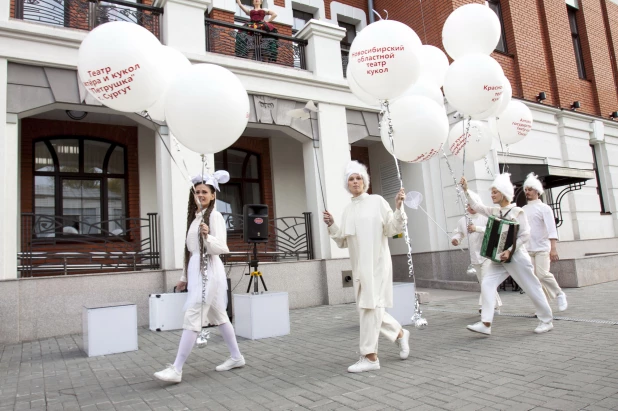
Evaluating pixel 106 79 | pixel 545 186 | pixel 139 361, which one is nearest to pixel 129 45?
pixel 106 79

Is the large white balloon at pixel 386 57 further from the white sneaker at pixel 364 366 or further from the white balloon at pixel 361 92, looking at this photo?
the white sneaker at pixel 364 366

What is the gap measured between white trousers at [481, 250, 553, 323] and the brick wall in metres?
6.96

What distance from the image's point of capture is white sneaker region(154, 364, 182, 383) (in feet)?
13.3

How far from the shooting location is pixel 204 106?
4273 millimetres

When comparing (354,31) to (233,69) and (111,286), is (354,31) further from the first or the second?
(111,286)

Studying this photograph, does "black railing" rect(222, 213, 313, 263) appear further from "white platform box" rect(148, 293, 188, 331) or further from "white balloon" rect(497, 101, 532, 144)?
"white balloon" rect(497, 101, 532, 144)

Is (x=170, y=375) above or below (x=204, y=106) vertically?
below

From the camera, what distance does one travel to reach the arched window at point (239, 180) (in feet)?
40.0

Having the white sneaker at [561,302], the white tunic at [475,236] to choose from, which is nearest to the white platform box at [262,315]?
the white tunic at [475,236]

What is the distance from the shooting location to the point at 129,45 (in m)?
4.47

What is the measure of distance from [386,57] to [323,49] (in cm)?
635

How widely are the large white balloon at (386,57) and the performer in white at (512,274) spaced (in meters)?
1.49

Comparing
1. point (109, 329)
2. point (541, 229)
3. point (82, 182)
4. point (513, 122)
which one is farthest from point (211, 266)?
point (82, 182)

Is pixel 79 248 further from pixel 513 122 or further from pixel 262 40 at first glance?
pixel 513 122
